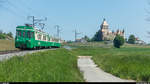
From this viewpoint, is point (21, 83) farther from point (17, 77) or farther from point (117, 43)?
point (117, 43)

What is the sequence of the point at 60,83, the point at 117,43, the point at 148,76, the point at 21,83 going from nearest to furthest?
the point at 21,83 < the point at 60,83 < the point at 148,76 < the point at 117,43

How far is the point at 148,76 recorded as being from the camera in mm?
17359

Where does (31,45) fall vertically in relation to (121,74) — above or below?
above

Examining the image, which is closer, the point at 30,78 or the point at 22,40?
the point at 30,78

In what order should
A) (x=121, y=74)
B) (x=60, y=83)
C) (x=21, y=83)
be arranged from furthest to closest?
1. (x=121, y=74)
2. (x=60, y=83)
3. (x=21, y=83)

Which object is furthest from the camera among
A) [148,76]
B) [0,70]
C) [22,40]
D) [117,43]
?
[117,43]

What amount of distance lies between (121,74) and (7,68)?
36.9ft

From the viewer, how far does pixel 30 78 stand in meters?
10.1

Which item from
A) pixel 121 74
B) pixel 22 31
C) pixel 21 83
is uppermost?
pixel 22 31

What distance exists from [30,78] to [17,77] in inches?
22.2

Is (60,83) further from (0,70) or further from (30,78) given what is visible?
(0,70)

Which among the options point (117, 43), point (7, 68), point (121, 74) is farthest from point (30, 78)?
point (117, 43)

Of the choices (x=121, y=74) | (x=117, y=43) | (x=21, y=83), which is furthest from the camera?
(x=117, y=43)

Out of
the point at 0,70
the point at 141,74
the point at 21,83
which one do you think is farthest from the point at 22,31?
the point at 21,83
